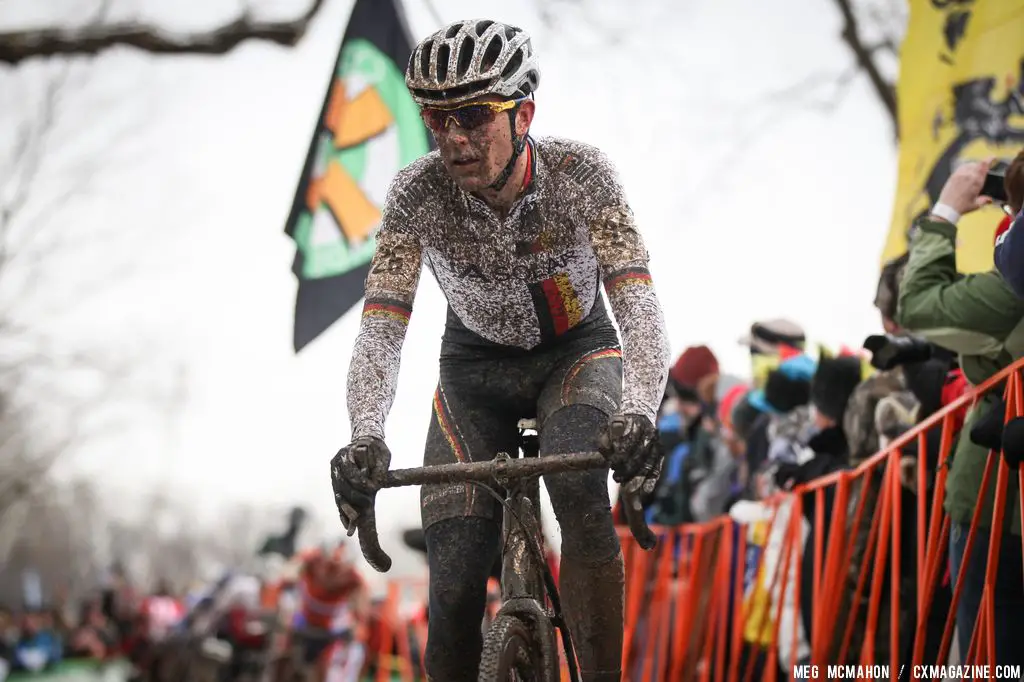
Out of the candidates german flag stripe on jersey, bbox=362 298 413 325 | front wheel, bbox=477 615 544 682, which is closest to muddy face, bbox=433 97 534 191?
german flag stripe on jersey, bbox=362 298 413 325

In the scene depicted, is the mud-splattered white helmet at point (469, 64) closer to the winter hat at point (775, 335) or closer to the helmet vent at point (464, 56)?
the helmet vent at point (464, 56)

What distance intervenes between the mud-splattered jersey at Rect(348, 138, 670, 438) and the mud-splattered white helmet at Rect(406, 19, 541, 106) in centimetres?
35

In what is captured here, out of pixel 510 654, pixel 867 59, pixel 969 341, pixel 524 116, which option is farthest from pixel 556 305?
pixel 867 59

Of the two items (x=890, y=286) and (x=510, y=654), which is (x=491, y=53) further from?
(x=890, y=286)

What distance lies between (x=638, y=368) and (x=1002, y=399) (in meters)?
1.46

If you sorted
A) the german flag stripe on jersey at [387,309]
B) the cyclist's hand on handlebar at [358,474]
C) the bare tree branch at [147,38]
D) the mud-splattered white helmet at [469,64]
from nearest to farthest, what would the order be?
the cyclist's hand on handlebar at [358,474] → the mud-splattered white helmet at [469,64] → the german flag stripe on jersey at [387,309] → the bare tree branch at [147,38]

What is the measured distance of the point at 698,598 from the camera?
7426mm

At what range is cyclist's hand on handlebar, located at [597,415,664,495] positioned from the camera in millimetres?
3543

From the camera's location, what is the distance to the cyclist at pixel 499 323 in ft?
13.2

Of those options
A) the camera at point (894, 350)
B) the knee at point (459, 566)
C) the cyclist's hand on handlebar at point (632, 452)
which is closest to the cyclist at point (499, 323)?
the knee at point (459, 566)

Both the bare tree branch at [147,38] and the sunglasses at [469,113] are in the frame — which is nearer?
the sunglasses at [469,113]

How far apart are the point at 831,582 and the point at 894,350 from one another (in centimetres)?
105

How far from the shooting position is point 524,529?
13.2 ft

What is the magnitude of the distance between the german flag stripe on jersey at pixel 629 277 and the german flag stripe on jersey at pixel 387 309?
2.29 feet
